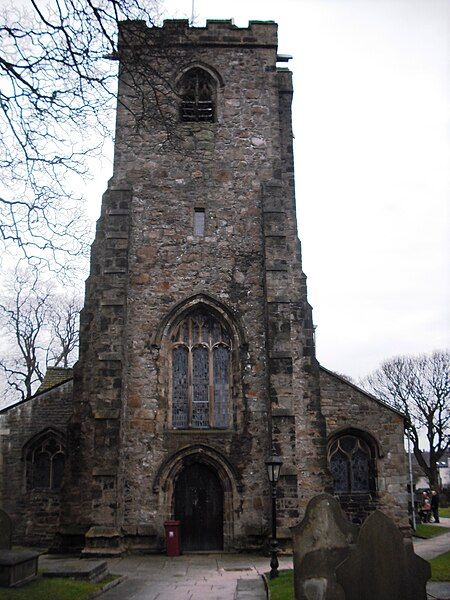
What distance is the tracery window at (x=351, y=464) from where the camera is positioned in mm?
17938

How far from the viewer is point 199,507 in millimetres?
15992

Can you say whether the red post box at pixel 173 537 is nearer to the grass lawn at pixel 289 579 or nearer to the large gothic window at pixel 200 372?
the large gothic window at pixel 200 372

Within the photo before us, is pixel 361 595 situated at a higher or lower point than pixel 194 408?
lower

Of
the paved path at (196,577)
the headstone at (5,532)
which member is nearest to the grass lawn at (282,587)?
the paved path at (196,577)

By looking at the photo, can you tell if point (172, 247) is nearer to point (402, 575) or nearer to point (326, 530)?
point (326, 530)

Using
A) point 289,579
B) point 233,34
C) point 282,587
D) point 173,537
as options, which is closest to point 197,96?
point 233,34

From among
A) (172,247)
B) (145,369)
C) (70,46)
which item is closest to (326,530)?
(70,46)

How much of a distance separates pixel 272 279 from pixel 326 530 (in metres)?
8.68

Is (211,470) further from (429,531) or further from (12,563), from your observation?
(429,531)

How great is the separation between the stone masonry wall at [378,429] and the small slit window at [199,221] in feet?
18.4

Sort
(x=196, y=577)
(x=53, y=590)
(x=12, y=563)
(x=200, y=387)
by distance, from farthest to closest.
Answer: (x=200, y=387) → (x=196, y=577) → (x=12, y=563) → (x=53, y=590)

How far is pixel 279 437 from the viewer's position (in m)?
15.1

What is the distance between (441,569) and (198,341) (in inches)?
347

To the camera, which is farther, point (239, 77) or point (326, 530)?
point (239, 77)
